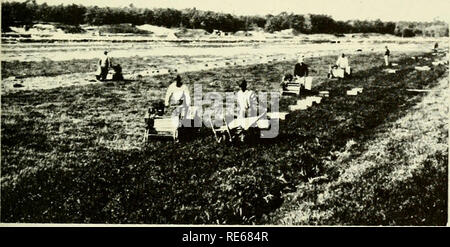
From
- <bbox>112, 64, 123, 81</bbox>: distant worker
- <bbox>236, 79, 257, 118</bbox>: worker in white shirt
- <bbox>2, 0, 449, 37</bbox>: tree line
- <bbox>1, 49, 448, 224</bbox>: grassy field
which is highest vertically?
<bbox>2, 0, 449, 37</bbox>: tree line

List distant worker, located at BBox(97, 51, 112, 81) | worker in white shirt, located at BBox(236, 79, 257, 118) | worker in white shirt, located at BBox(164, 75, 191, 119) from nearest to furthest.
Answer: worker in white shirt, located at BBox(164, 75, 191, 119)
worker in white shirt, located at BBox(236, 79, 257, 118)
distant worker, located at BBox(97, 51, 112, 81)

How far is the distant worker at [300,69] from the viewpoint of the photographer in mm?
8752

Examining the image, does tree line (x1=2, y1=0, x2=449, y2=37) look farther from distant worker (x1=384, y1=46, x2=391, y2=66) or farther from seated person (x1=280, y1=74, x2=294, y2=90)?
distant worker (x1=384, y1=46, x2=391, y2=66)

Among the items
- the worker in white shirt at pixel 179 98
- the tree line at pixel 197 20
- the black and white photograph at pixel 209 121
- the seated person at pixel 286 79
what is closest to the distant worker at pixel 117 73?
the black and white photograph at pixel 209 121

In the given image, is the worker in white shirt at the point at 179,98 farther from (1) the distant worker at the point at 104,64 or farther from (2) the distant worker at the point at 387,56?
(2) the distant worker at the point at 387,56

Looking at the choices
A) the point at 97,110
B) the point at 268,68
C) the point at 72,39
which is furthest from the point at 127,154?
the point at 268,68

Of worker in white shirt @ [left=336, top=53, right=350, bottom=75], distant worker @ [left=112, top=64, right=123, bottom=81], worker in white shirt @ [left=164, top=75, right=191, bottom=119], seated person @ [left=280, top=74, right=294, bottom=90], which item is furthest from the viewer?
worker in white shirt @ [left=336, top=53, right=350, bottom=75]

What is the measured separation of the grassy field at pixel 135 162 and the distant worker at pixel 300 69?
41.9 inches

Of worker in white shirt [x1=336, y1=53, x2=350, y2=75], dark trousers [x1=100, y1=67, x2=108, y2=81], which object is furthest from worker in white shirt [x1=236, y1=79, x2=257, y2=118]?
worker in white shirt [x1=336, y1=53, x2=350, y2=75]

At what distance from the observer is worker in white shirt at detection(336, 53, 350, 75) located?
993 centimetres

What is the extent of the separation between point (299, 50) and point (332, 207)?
3935mm

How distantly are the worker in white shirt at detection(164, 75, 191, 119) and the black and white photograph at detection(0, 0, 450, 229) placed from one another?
0.02m

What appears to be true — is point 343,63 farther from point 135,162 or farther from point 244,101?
point 135,162

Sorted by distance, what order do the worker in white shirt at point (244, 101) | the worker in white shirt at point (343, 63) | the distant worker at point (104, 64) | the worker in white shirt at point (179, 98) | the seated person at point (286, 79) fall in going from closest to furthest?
the worker in white shirt at point (179, 98) → the worker in white shirt at point (244, 101) → the distant worker at point (104, 64) → the seated person at point (286, 79) → the worker in white shirt at point (343, 63)
